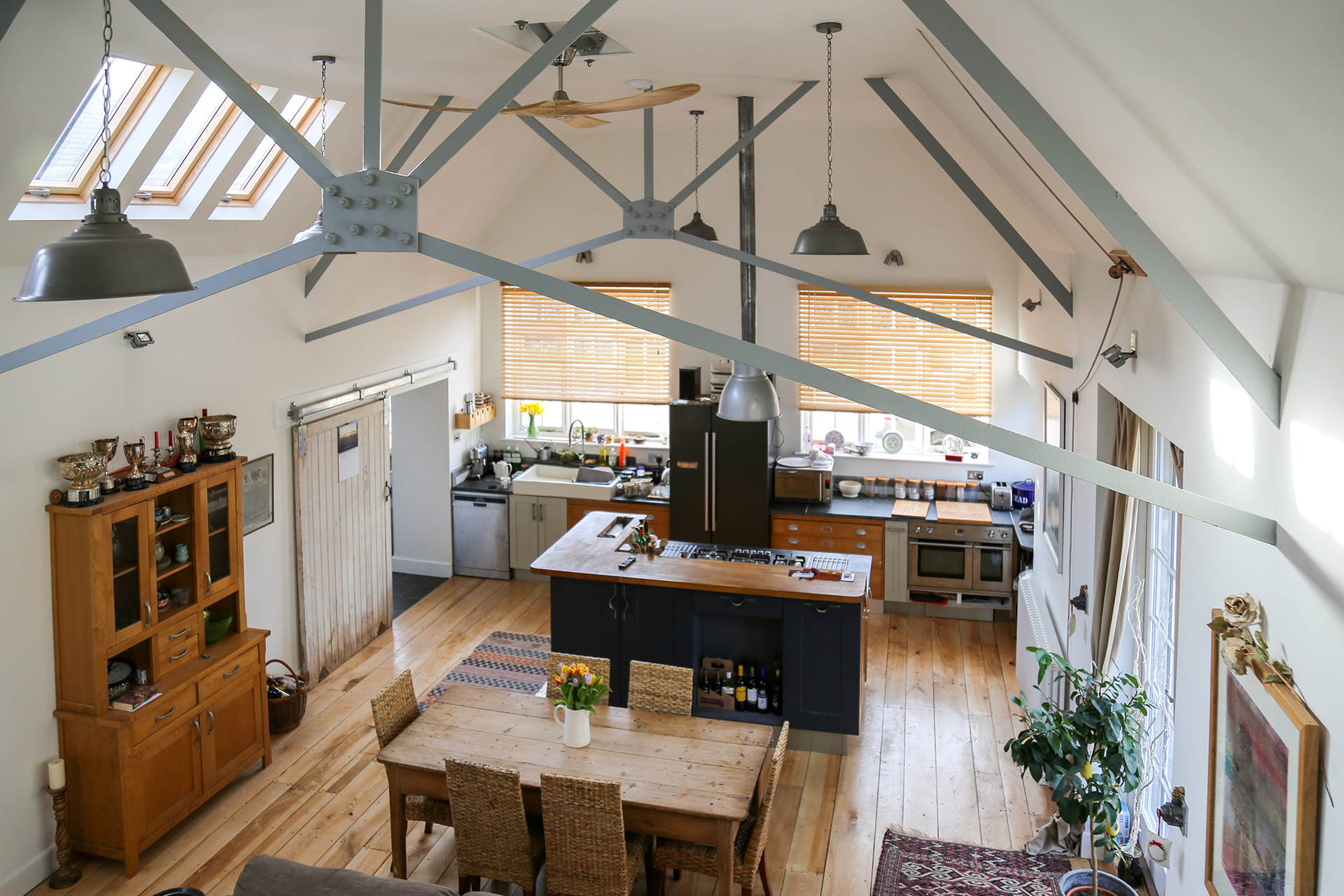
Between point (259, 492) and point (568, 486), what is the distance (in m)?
3.27

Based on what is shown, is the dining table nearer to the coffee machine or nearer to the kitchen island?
the kitchen island

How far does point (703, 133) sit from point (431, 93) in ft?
12.1

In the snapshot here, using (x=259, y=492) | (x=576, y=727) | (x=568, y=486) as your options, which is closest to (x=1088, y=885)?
(x=576, y=727)

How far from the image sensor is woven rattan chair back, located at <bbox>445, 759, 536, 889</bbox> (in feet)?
15.3

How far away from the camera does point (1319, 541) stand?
2473mm

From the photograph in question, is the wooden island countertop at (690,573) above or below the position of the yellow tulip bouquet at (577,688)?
above

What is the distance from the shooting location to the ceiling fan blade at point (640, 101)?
360 centimetres

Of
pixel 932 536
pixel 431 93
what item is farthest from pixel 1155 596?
pixel 431 93

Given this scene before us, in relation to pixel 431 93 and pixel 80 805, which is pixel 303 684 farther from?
pixel 431 93

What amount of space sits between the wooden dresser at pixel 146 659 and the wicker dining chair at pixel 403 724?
1252mm

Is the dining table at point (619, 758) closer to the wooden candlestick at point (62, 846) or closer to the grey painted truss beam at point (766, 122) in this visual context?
the wooden candlestick at point (62, 846)

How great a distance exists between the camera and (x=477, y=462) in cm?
1037

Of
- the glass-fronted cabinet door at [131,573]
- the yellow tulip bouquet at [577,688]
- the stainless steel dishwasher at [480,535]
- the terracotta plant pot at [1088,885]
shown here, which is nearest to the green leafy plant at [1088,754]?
the terracotta plant pot at [1088,885]

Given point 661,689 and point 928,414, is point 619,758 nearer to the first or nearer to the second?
point 661,689
